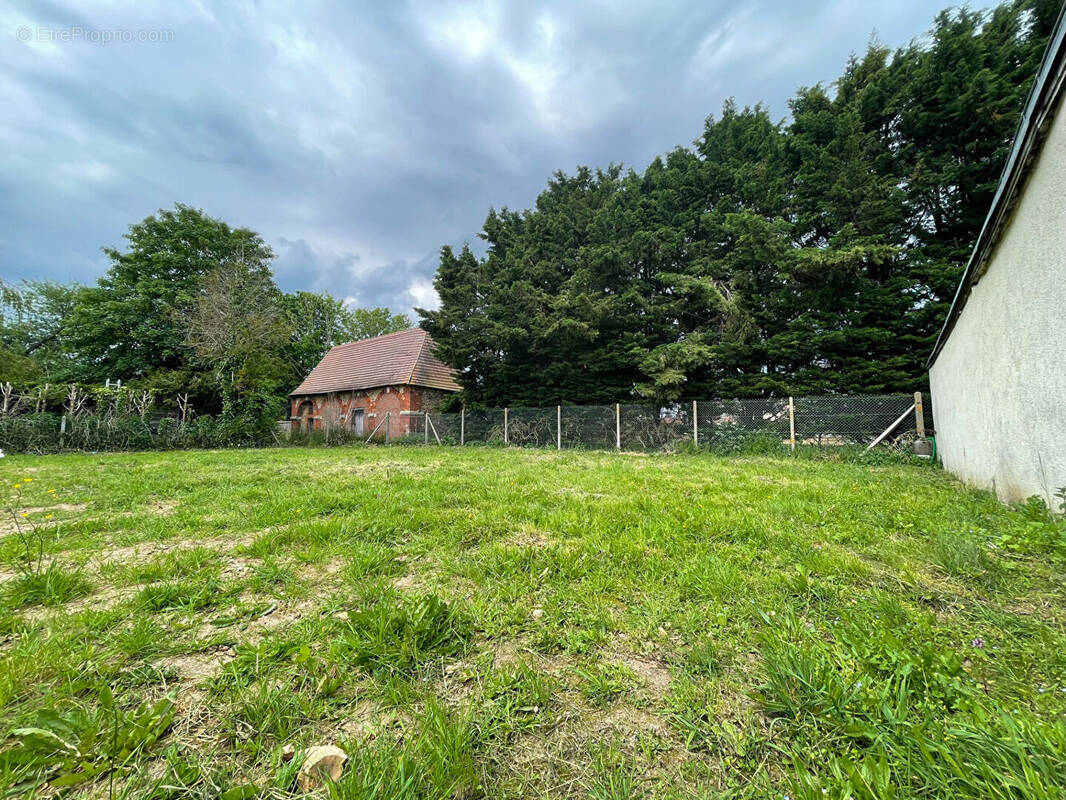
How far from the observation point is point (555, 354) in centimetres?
1474

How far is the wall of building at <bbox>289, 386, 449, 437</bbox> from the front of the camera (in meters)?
18.7

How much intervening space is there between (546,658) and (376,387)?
20.5 m

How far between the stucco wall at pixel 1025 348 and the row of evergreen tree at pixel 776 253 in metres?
6.89

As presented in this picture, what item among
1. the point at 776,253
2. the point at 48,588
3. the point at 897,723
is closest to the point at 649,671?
the point at 897,723

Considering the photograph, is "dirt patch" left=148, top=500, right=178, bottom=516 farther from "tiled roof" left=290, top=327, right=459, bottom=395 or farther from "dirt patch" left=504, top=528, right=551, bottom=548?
"tiled roof" left=290, top=327, right=459, bottom=395

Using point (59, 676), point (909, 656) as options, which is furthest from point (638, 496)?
point (59, 676)

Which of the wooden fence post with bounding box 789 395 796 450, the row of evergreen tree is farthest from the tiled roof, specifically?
the wooden fence post with bounding box 789 395 796 450

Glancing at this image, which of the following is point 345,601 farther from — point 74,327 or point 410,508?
point 74,327

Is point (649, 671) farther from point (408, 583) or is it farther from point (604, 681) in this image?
point (408, 583)

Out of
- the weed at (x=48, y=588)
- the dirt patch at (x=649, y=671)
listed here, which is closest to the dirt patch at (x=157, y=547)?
the weed at (x=48, y=588)

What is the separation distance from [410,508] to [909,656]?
3.57 meters

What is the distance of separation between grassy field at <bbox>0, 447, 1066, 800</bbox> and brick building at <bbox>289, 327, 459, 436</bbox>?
48.7ft

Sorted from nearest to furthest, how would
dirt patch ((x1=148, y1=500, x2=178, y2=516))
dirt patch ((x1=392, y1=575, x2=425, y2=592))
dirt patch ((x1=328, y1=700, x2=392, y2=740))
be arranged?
dirt patch ((x1=328, y1=700, x2=392, y2=740)) → dirt patch ((x1=392, y1=575, x2=425, y2=592)) → dirt patch ((x1=148, y1=500, x2=178, y2=516))

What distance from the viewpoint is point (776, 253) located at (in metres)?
10.8
